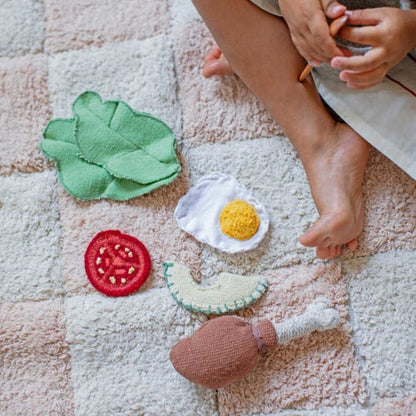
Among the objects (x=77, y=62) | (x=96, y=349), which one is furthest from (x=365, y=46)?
(x=96, y=349)

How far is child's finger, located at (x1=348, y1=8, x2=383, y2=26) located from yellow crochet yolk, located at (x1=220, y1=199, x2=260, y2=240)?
31 centimetres

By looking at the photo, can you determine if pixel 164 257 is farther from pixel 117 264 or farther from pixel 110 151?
pixel 110 151

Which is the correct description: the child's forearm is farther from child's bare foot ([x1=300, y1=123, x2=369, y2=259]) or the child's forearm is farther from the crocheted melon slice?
the crocheted melon slice

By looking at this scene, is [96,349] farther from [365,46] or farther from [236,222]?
[365,46]

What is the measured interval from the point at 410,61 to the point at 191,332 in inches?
20.6

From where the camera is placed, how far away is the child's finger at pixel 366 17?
755mm

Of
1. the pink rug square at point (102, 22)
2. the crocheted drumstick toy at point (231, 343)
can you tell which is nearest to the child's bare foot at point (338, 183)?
the crocheted drumstick toy at point (231, 343)

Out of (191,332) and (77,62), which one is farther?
(77,62)

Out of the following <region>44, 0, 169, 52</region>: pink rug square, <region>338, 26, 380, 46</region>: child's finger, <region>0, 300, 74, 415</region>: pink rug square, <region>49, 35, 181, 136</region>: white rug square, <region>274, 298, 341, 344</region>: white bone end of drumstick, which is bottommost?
<region>0, 300, 74, 415</region>: pink rug square

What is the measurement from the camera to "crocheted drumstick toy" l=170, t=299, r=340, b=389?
79cm

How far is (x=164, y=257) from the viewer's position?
90 cm

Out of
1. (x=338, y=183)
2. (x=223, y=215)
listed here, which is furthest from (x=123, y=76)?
(x=338, y=183)

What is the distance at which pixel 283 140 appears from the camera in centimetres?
94

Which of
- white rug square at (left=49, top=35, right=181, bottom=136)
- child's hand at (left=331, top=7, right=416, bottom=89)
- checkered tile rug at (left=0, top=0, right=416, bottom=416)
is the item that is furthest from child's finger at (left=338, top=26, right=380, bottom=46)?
white rug square at (left=49, top=35, right=181, bottom=136)
